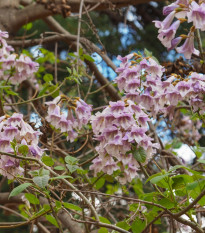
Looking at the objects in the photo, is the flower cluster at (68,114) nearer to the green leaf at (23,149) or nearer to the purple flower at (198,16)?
the green leaf at (23,149)

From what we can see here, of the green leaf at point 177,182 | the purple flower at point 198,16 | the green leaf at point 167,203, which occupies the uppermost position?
the purple flower at point 198,16

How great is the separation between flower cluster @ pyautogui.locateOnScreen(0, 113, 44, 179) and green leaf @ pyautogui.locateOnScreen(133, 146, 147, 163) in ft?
1.11

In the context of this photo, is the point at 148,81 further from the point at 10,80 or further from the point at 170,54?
the point at 170,54

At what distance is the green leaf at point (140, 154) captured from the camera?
1384 millimetres

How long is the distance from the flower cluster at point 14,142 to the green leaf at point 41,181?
166 mm

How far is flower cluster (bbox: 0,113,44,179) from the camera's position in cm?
144

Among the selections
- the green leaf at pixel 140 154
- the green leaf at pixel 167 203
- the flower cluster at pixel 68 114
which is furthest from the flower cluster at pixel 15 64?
the green leaf at pixel 167 203

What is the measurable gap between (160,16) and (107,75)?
1734 millimetres

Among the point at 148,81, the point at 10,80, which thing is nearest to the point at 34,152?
the point at 148,81

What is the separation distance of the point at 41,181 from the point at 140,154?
1.15ft

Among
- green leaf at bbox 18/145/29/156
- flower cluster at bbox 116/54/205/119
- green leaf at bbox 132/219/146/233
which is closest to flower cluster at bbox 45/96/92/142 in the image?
flower cluster at bbox 116/54/205/119

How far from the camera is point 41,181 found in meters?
1.25

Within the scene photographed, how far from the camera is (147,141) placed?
1.42 m

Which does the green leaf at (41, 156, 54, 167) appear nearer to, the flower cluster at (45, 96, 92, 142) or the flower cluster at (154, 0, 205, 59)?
the flower cluster at (45, 96, 92, 142)
